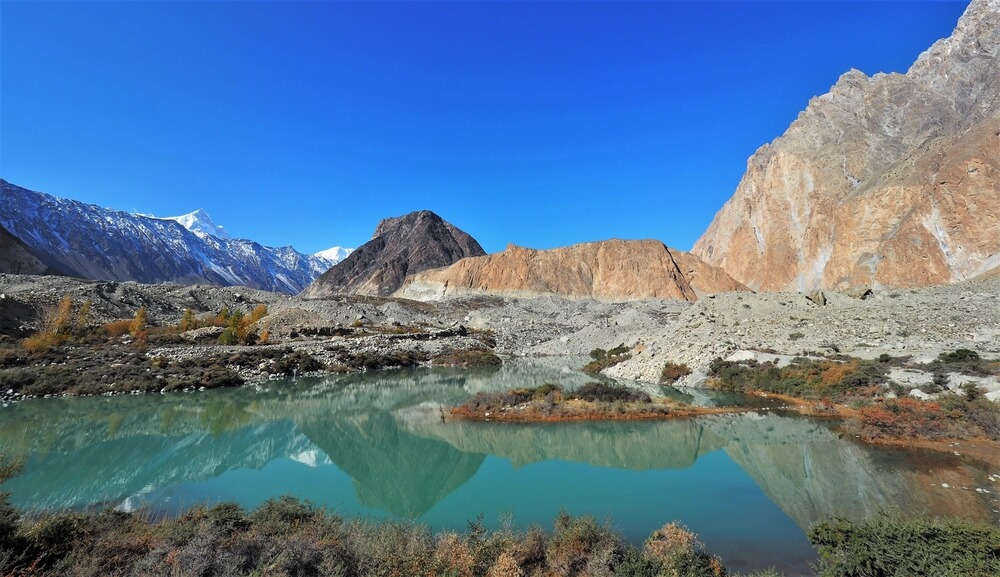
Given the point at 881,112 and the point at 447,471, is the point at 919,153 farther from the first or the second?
the point at 447,471

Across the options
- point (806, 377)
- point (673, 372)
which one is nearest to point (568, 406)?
point (673, 372)

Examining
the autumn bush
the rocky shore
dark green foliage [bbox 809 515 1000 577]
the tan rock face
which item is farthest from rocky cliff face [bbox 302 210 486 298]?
dark green foliage [bbox 809 515 1000 577]

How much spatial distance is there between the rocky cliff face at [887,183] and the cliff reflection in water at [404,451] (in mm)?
59709

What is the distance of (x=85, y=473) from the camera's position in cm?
1244

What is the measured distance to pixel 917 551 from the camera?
5.10 metres

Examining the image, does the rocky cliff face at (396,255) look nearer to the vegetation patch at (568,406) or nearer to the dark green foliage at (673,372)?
the dark green foliage at (673,372)

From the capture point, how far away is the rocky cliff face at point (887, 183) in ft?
185

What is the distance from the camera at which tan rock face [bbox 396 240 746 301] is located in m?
96.1

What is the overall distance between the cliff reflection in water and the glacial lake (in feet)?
0.22

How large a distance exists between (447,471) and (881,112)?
355 ft

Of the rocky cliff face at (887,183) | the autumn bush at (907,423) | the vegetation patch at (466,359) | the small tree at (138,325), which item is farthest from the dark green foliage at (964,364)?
the small tree at (138,325)

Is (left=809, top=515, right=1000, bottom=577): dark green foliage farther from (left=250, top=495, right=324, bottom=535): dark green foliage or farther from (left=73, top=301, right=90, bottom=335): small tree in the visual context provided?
(left=73, top=301, right=90, bottom=335): small tree

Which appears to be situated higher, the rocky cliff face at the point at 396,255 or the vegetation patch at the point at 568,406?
the rocky cliff face at the point at 396,255

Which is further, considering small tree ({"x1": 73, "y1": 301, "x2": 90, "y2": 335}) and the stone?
small tree ({"x1": 73, "y1": 301, "x2": 90, "y2": 335})
